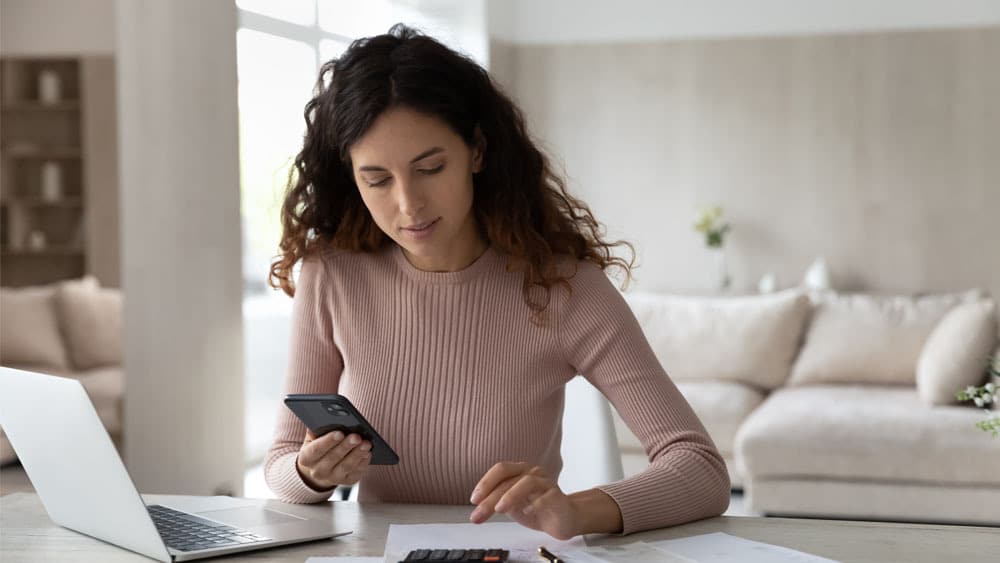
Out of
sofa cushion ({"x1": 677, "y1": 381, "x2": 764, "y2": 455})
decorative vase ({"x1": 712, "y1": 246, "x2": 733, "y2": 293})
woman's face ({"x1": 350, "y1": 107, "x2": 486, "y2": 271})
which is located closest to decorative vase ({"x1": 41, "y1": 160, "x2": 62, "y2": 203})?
woman's face ({"x1": 350, "y1": 107, "x2": 486, "y2": 271})

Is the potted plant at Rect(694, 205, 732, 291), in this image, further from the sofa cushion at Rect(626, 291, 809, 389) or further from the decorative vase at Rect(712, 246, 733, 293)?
the sofa cushion at Rect(626, 291, 809, 389)

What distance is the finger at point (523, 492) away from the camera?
1.33 metres

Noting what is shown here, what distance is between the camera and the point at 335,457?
1523mm

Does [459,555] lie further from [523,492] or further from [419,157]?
[419,157]

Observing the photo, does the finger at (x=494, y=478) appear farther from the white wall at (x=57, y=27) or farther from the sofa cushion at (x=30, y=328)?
the white wall at (x=57, y=27)

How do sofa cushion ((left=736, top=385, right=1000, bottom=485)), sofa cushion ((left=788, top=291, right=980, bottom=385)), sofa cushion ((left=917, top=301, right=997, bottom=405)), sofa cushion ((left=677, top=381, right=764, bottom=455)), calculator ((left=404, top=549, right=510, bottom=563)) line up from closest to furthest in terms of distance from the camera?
calculator ((left=404, top=549, right=510, bottom=563)), sofa cushion ((left=736, top=385, right=1000, bottom=485)), sofa cushion ((left=917, top=301, right=997, bottom=405)), sofa cushion ((left=677, top=381, right=764, bottom=455)), sofa cushion ((left=788, top=291, right=980, bottom=385))

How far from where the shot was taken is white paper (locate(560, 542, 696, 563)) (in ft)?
4.25

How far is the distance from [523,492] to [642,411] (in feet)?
1.23

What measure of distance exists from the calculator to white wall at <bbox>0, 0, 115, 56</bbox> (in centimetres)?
231

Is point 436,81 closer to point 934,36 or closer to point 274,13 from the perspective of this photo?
point 274,13

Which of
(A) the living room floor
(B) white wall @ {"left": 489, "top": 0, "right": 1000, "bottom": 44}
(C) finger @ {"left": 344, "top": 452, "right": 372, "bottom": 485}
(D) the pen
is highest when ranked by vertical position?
(B) white wall @ {"left": 489, "top": 0, "right": 1000, "bottom": 44}

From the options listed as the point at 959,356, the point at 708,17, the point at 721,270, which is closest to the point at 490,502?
the point at 959,356

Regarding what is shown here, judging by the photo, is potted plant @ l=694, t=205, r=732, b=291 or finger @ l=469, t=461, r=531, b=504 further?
potted plant @ l=694, t=205, r=732, b=291

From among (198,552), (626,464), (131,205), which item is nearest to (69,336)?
(131,205)
